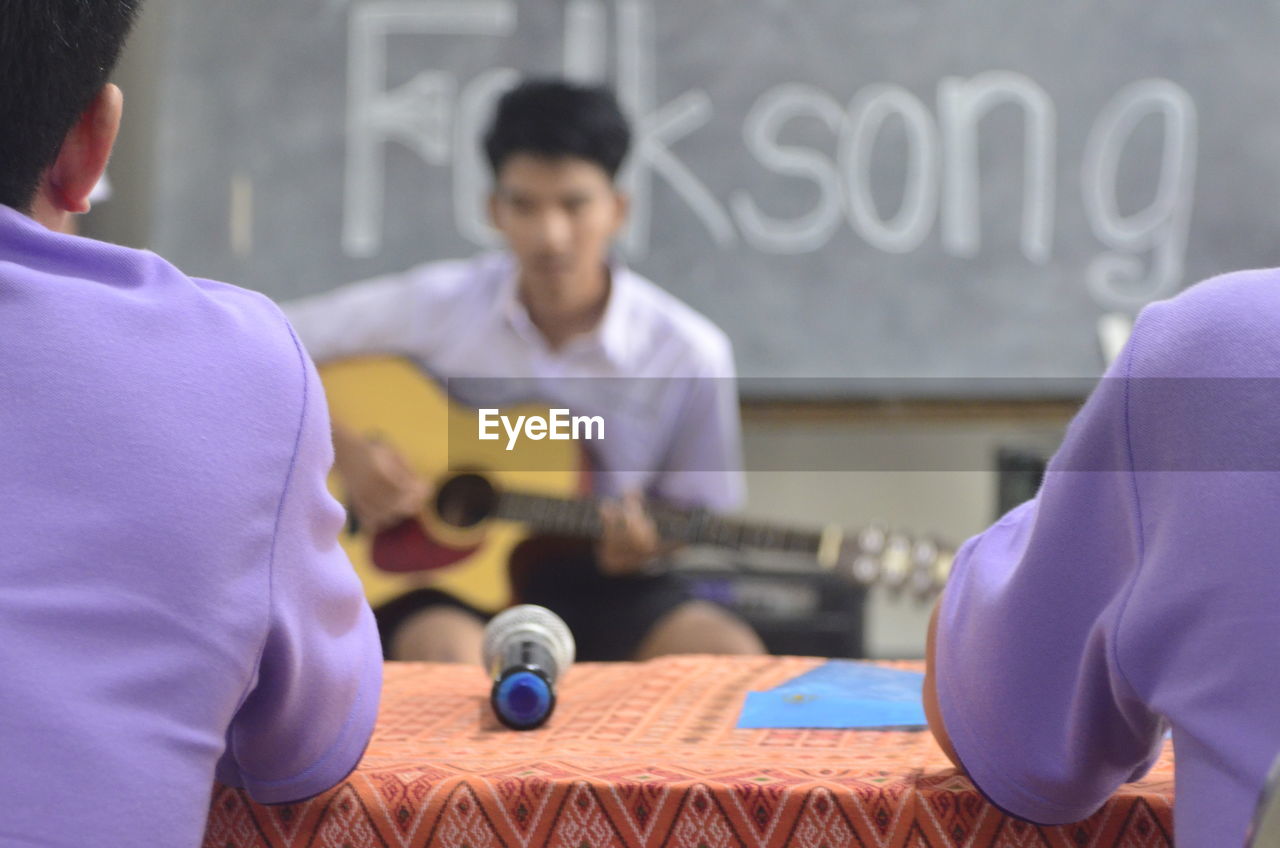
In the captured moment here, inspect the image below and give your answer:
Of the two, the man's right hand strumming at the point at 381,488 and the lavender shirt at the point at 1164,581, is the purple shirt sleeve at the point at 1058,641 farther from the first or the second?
the man's right hand strumming at the point at 381,488

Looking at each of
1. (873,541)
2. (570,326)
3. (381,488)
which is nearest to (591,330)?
(570,326)

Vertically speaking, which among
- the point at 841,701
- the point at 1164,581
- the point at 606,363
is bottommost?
the point at 606,363

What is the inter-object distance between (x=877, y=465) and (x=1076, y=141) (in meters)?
0.75

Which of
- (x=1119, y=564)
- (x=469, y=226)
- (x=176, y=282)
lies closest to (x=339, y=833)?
(x=176, y=282)

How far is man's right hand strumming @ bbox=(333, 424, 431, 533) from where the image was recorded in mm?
2051

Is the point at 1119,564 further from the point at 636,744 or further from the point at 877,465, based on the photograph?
the point at 877,465

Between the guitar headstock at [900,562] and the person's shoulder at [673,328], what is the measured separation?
0.55 metres

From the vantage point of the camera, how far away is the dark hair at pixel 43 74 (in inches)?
25.2

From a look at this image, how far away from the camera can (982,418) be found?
2.68 metres

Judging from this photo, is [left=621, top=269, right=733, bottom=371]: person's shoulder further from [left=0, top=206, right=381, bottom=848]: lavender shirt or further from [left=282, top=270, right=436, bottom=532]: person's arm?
[left=0, top=206, right=381, bottom=848]: lavender shirt

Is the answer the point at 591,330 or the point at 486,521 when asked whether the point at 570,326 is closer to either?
the point at 591,330

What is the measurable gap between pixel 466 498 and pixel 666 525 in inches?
12.1

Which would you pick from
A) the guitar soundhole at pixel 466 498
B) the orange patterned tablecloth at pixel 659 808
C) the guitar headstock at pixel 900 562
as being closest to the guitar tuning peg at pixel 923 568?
the guitar headstock at pixel 900 562

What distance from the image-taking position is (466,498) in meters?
2.10
